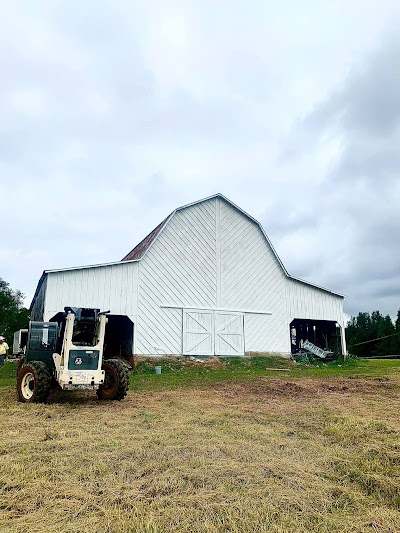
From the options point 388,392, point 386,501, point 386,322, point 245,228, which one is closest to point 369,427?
point 386,501

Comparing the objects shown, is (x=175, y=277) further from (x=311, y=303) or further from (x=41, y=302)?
(x=311, y=303)

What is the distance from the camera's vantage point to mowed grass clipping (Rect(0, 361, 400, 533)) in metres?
3.15

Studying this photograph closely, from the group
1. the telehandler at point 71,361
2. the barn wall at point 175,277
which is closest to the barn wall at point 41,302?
the barn wall at point 175,277

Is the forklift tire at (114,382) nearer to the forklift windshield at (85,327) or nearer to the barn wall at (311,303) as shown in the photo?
the forklift windshield at (85,327)

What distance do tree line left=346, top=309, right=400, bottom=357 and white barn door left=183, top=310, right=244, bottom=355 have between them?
4487 cm

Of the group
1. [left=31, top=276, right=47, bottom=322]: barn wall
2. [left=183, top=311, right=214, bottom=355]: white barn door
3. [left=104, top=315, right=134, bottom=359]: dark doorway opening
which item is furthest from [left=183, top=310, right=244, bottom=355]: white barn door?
[left=31, top=276, right=47, bottom=322]: barn wall

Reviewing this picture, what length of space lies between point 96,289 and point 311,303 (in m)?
12.0

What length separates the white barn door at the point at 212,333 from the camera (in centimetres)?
1886

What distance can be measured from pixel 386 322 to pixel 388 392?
74661 mm

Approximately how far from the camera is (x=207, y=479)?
12.8ft

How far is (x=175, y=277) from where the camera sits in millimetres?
19125

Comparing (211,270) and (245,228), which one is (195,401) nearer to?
(211,270)

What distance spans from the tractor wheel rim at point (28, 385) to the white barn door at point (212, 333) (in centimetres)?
1045

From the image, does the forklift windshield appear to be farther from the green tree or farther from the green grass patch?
the green tree
